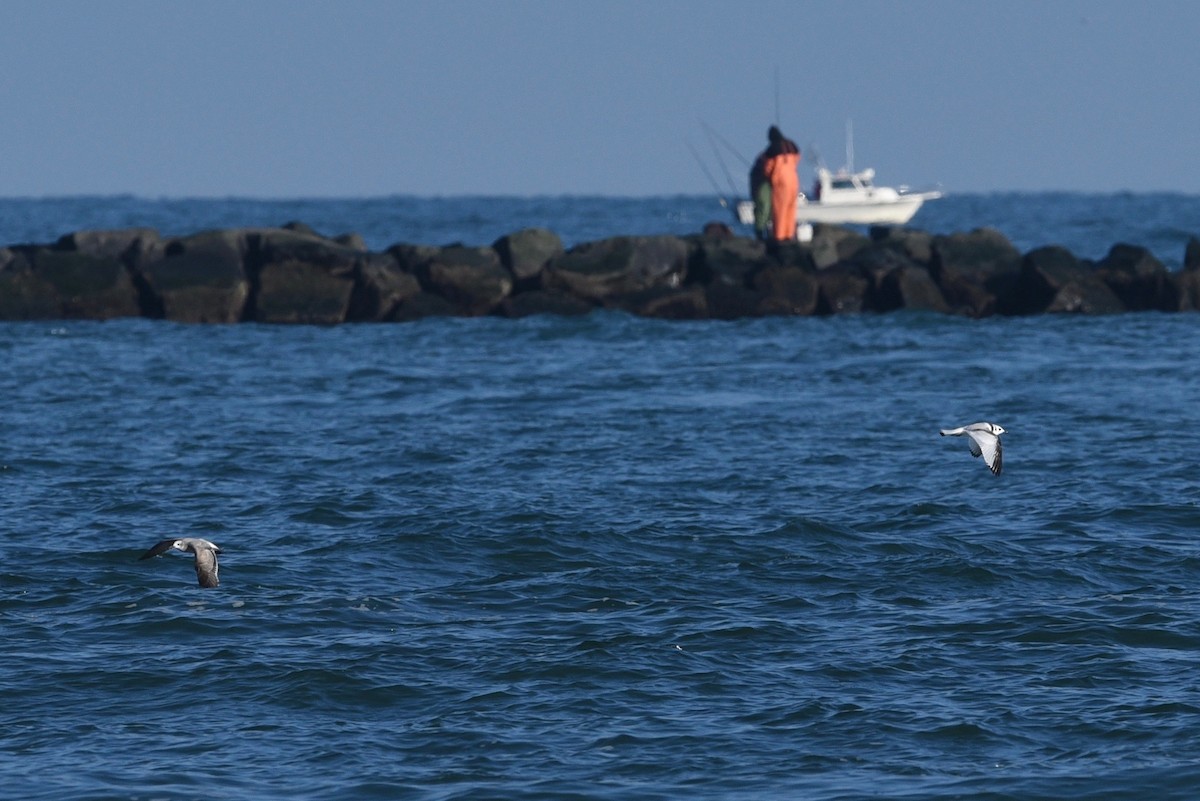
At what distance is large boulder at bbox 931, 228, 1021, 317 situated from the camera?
32688 millimetres

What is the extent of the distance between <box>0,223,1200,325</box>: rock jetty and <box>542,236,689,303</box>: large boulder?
0.08ft

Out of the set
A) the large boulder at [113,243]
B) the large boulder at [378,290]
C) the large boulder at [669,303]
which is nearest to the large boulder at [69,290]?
the large boulder at [113,243]

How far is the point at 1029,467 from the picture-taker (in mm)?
18953

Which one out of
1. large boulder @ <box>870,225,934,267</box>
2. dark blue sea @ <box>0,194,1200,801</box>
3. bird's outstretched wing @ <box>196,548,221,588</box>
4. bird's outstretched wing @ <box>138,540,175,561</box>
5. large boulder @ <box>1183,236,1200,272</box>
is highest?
large boulder @ <box>870,225,934,267</box>

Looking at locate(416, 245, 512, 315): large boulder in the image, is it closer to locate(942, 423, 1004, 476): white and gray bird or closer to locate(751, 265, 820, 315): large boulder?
locate(751, 265, 820, 315): large boulder

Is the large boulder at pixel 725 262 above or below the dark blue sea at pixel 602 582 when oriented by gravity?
above

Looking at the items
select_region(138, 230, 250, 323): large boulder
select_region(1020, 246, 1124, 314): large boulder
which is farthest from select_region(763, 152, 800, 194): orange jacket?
select_region(138, 230, 250, 323): large boulder

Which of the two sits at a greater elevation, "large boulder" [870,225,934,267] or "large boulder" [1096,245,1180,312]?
"large boulder" [870,225,934,267]

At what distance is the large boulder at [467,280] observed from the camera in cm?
3216

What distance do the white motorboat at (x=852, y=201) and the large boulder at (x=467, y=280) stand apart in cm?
3582

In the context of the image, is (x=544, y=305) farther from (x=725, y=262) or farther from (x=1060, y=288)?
(x=1060, y=288)

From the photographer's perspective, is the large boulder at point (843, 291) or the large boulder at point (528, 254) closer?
the large boulder at point (528, 254)

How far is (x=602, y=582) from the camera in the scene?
14.4 meters

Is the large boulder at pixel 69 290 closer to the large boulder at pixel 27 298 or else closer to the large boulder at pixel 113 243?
the large boulder at pixel 27 298
